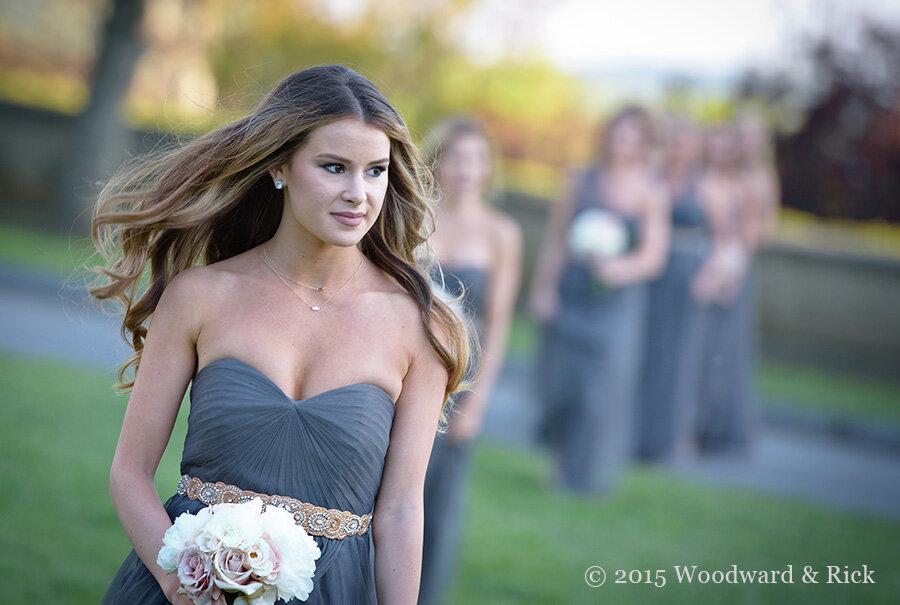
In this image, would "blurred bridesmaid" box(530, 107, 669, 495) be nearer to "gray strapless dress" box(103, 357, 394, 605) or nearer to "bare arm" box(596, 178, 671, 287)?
"bare arm" box(596, 178, 671, 287)

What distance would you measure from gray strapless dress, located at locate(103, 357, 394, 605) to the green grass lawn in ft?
9.01

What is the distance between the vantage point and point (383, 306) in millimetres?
2727

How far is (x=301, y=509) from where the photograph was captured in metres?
2.56

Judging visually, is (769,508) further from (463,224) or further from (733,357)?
(463,224)

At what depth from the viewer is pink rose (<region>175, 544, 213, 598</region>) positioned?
2.31 meters

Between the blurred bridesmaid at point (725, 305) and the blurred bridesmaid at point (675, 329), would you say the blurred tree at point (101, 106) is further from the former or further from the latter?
the blurred bridesmaid at point (725, 305)

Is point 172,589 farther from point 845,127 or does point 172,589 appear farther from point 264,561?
point 845,127

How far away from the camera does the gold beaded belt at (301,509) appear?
2539mm

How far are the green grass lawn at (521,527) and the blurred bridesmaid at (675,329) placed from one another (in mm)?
755

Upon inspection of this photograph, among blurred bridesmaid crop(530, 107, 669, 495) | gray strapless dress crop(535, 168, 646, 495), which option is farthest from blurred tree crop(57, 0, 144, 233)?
gray strapless dress crop(535, 168, 646, 495)

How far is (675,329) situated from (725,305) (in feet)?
2.78

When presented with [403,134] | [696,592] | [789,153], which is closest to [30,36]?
[789,153]

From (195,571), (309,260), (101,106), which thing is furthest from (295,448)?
(101,106)

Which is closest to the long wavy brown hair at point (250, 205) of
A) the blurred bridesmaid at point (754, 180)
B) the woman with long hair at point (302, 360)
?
the woman with long hair at point (302, 360)
